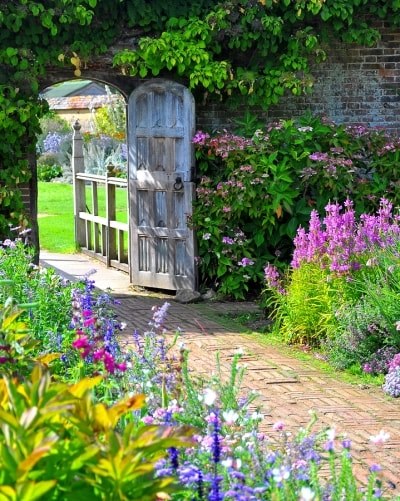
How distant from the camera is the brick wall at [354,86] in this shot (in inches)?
435

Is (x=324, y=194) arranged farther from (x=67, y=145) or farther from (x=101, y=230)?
(x=67, y=145)

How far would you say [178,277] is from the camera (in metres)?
10.5

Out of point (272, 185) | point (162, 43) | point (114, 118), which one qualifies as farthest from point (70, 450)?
point (114, 118)

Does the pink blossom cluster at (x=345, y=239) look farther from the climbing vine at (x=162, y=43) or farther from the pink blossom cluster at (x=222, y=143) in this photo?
the climbing vine at (x=162, y=43)

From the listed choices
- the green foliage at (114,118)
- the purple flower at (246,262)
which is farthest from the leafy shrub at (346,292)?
the green foliage at (114,118)

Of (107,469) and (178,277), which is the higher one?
(107,469)

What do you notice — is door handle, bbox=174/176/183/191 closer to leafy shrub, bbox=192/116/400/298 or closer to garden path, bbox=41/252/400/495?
leafy shrub, bbox=192/116/400/298

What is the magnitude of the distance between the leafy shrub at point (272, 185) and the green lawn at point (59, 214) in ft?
15.4

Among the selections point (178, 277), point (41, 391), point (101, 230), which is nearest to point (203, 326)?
point (178, 277)

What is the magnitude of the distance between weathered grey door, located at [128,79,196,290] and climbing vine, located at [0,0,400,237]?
0.32 m

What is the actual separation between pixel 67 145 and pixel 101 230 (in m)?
16.5

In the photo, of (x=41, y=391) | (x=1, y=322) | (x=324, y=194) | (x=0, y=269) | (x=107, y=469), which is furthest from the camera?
(x=324, y=194)

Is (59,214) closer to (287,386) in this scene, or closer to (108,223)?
(108,223)

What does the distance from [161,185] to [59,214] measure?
32.0 ft
